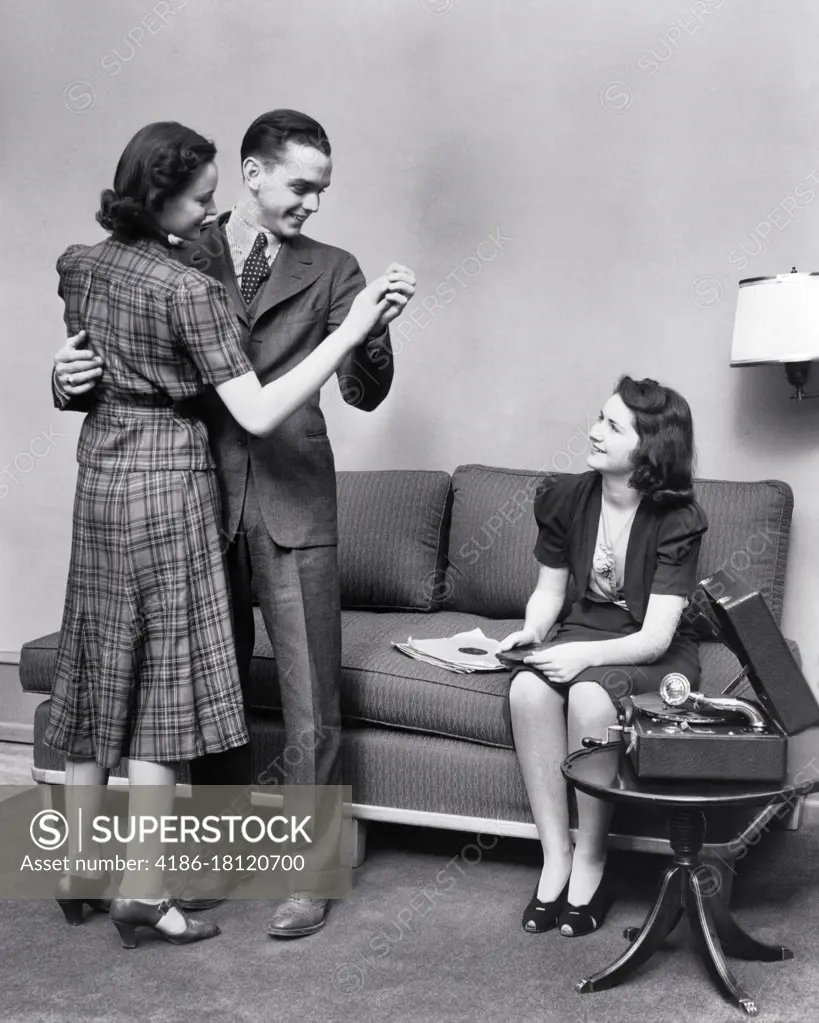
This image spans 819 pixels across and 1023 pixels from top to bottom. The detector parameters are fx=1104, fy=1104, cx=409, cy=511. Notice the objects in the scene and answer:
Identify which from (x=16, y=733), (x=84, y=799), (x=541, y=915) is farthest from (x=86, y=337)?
(x=16, y=733)

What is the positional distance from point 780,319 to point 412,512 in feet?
3.44

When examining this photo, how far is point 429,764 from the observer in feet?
7.80

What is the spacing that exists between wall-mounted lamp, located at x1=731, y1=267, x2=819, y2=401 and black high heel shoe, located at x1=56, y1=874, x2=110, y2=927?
1.83m

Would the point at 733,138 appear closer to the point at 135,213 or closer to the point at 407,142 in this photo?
the point at 407,142

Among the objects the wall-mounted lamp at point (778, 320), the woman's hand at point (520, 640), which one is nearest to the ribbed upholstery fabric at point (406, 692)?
the woman's hand at point (520, 640)

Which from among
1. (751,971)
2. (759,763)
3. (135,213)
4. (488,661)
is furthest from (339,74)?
(751,971)

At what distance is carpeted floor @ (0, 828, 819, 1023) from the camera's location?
181cm

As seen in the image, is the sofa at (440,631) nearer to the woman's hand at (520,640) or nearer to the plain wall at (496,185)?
the woman's hand at (520,640)

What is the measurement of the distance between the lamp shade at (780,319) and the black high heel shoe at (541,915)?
4.32 ft

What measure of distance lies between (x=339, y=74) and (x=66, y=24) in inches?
38.0

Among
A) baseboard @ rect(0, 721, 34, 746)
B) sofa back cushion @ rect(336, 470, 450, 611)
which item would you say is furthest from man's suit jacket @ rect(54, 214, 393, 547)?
baseboard @ rect(0, 721, 34, 746)

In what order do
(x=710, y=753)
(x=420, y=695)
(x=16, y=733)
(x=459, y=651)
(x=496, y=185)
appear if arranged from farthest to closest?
(x=16, y=733) → (x=496, y=185) → (x=459, y=651) → (x=420, y=695) → (x=710, y=753)

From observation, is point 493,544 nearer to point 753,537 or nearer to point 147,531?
point 753,537

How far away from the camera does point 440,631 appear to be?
272 centimetres
